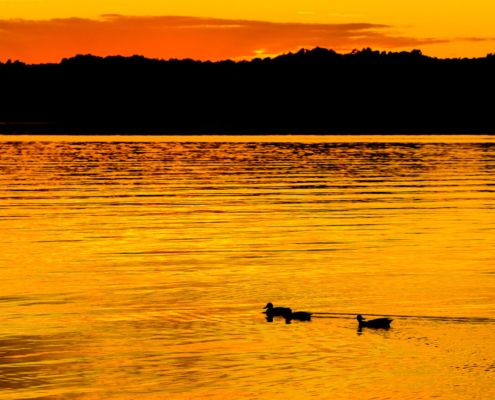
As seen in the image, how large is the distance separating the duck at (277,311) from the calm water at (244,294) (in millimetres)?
208

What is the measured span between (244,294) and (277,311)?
124 inches

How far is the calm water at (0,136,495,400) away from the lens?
16.6 meters

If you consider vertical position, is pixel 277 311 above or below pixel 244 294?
below

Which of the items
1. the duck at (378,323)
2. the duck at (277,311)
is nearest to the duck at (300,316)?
the duck at (277,311)

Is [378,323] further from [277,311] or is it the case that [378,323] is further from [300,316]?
[277,311]

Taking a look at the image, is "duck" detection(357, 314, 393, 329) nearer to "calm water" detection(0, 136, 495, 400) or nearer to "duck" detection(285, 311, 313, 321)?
"calm water" detection(0, 136, 495, 400)

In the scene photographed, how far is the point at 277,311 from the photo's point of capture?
20.2 metres

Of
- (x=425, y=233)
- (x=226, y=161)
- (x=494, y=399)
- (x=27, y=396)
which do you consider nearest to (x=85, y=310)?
(x=27, y=396)

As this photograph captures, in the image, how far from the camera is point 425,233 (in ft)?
112

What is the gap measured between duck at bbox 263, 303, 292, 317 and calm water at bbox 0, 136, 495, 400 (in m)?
0.21

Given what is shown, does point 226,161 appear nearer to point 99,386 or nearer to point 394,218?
point 394,218

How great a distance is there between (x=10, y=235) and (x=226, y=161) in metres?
48.9

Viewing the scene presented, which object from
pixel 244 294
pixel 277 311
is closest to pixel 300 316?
pixel 277 311

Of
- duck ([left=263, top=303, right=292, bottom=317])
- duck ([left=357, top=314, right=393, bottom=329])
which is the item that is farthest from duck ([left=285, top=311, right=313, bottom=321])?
duck ([left=357, top=314, right=393, bottom=329])
